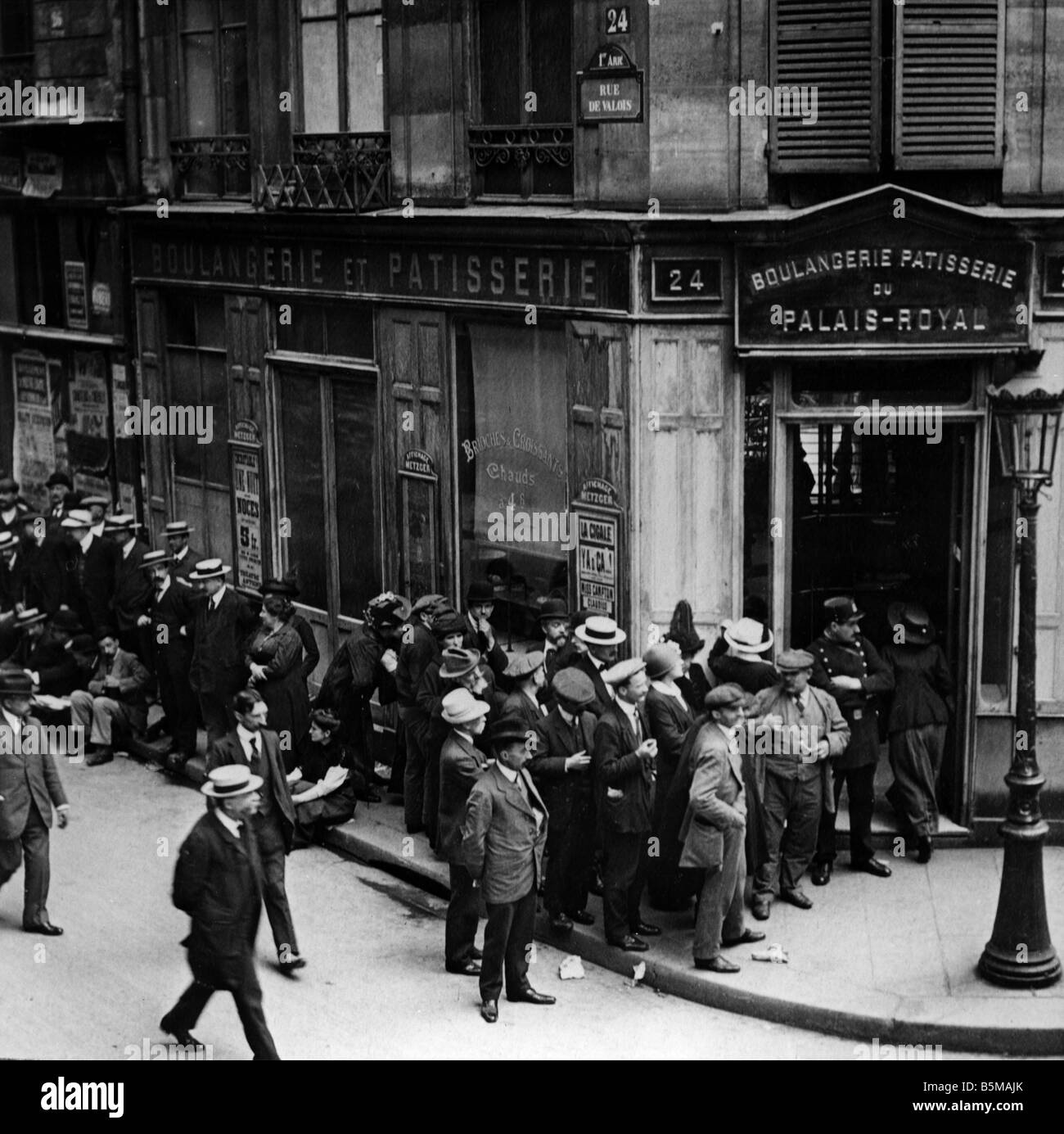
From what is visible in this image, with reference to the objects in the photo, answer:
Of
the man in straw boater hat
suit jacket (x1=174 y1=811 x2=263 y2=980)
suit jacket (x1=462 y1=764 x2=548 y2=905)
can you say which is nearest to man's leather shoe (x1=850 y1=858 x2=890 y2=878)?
suit jacket (x1=462 y1=764 x2=548 y2=905)

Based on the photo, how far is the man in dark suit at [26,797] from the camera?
13.3m

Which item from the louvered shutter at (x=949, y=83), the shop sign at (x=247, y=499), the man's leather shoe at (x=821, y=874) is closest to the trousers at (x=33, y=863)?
the man's leather shoe at (x=821, y=874)

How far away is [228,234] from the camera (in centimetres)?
1914

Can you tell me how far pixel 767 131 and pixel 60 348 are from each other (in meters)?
11.5

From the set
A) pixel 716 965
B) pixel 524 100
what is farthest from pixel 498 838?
pixel 524 100

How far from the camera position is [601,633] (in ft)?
44.8

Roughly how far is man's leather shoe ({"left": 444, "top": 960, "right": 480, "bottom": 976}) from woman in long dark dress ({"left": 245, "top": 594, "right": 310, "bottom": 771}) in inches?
123

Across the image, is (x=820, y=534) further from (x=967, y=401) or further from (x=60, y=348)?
(x=60, y=348)

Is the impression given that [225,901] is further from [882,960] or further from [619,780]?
[882,960]

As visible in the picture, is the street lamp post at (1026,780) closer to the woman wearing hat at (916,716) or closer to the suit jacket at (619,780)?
the woman wearing hat at (916,716)

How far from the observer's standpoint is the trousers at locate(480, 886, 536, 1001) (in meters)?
11.7

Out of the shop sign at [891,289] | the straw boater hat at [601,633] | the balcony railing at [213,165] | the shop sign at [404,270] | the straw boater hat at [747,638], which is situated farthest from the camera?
the balcony railing at [213,165]

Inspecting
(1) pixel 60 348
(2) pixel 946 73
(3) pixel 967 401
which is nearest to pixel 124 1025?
(3) pixel 967 401

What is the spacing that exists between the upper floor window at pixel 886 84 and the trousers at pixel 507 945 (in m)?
5.88
